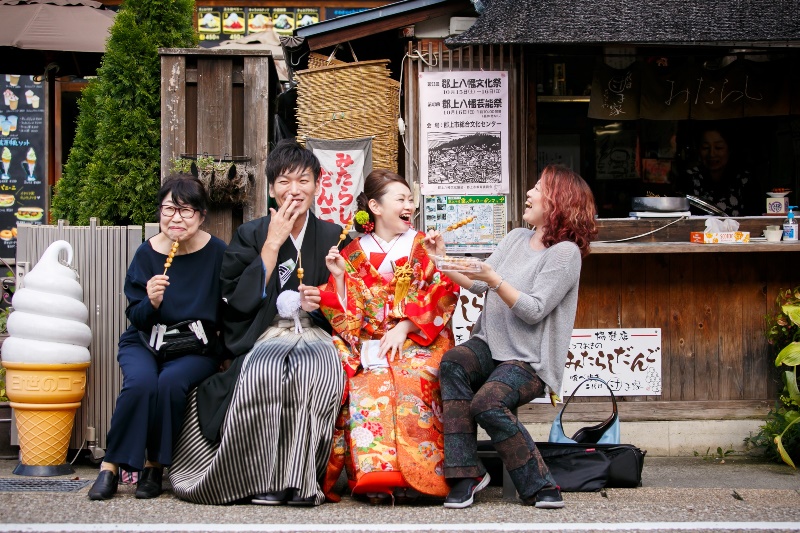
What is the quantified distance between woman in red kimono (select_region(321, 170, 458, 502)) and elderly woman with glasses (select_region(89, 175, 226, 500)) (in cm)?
78

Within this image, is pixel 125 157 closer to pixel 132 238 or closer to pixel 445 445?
pixel 132 238

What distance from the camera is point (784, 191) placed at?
7.33m

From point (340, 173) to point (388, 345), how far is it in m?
2.16

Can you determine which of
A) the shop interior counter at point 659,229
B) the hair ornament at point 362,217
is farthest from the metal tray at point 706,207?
the hair ornament at point 362,217

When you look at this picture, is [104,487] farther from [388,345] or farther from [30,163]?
[30,163]

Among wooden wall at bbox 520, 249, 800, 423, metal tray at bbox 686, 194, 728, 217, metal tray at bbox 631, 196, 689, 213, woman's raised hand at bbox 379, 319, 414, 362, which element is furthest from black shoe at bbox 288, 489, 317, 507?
metal tray at bbox 686, 194, 728, 217

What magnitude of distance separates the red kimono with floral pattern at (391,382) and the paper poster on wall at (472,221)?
1477mm

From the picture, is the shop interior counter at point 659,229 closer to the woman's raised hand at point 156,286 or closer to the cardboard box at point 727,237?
the cardboard box at point 727,237

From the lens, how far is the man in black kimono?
493 centimetres

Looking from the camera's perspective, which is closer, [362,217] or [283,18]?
[362,217]

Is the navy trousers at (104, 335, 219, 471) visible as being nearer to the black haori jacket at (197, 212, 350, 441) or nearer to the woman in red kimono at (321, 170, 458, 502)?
the black haori jacket at (197, 212, 350, 441)

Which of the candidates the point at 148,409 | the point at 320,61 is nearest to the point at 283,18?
the point at 320,61

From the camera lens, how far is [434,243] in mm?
5184

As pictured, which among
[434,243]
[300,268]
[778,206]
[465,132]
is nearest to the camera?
[434,243]
